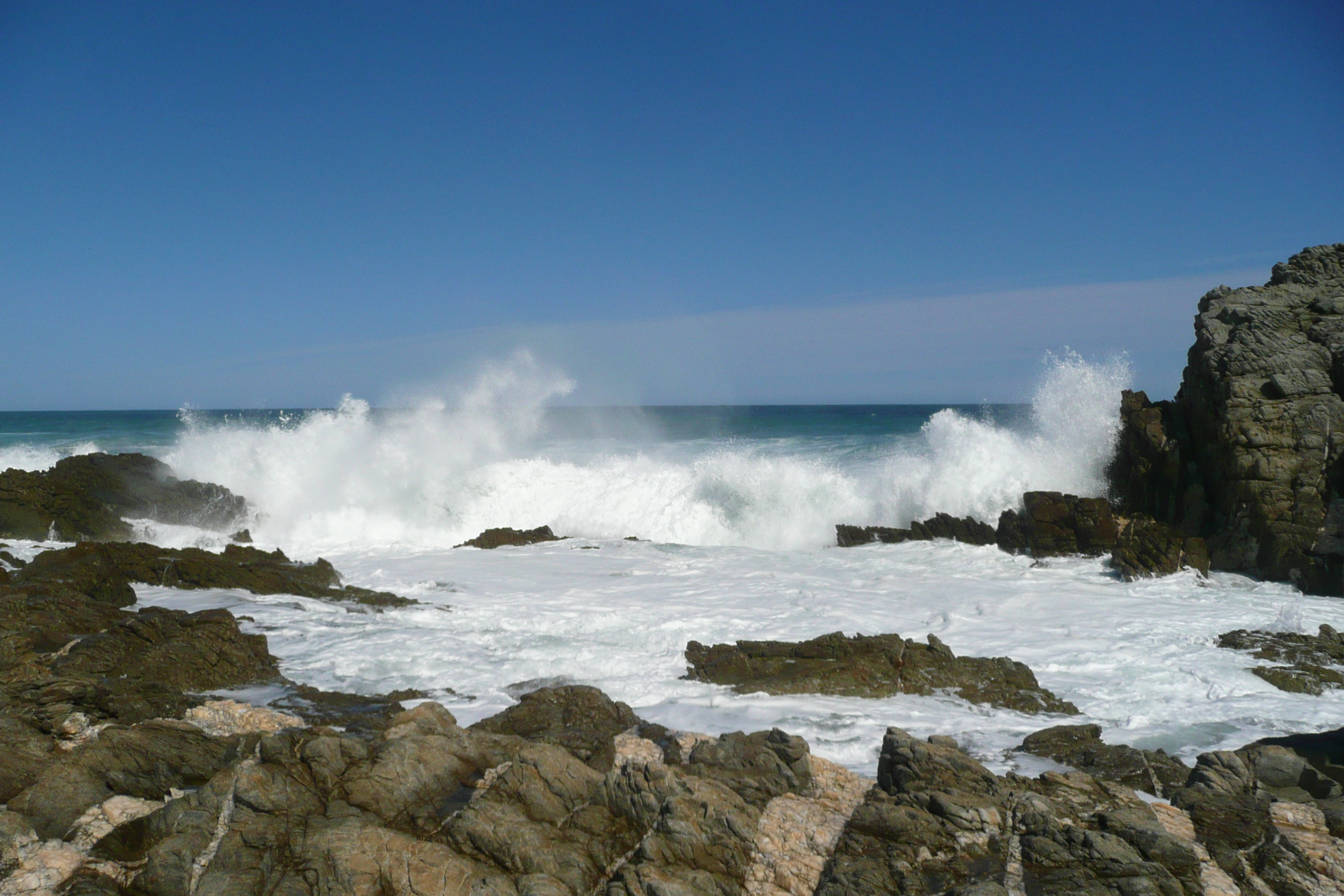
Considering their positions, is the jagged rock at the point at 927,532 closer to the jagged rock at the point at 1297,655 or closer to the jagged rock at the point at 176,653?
the jagged rock at the point at 1297,655

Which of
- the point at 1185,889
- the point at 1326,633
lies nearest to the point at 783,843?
the point at 1185,889

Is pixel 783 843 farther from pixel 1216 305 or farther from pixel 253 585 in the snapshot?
pixel 1216 305

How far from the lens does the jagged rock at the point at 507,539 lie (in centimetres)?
1656

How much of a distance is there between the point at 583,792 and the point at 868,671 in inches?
172

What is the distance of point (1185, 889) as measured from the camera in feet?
14.0

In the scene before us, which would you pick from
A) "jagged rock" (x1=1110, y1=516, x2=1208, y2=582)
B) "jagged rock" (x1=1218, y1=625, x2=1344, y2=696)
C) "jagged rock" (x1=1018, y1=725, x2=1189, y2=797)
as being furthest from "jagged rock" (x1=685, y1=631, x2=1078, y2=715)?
"jagged rock" (x1=1110, y1=516, x2=1208, y2=582)

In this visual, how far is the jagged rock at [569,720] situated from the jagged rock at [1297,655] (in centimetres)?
726

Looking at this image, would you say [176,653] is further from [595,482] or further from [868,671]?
[595,482]

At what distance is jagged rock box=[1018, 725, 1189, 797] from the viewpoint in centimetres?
590

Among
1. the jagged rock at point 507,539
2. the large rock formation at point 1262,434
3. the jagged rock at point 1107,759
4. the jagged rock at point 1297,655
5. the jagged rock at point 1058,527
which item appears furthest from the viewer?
the jagged rock at point 507,539

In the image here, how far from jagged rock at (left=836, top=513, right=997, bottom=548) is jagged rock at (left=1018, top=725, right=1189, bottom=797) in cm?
969

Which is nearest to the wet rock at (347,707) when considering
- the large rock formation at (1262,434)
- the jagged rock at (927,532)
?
the jagged rock at (927,532)

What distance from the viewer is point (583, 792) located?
5133mm

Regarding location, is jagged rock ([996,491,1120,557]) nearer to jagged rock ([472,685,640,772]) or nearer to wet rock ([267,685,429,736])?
jagged rock ([472,685,640,772])
